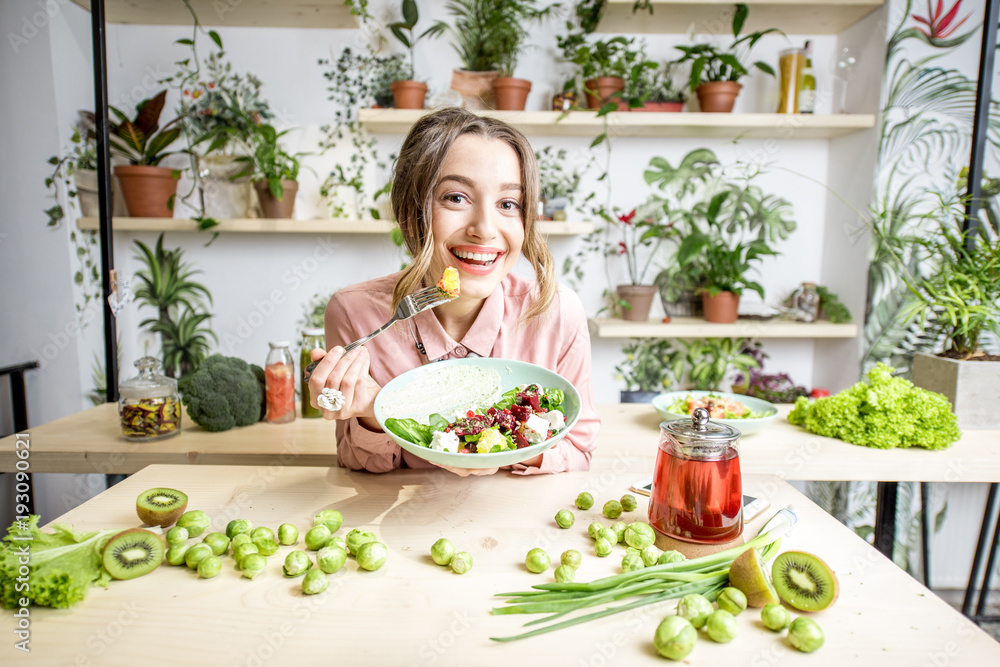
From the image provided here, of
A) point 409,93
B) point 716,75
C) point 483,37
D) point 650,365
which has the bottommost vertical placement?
point 650,365

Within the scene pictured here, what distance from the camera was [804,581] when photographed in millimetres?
744

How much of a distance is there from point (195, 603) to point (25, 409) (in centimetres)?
241

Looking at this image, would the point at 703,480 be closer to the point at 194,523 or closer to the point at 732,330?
the point at 194,523

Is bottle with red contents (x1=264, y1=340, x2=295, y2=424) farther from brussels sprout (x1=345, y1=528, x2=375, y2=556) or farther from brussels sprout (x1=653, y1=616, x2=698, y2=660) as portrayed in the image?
brussels sprout (x1=653, y1=616, x2=698, y2=660)

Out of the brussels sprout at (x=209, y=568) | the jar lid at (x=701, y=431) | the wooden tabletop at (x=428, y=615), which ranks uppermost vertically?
the jar lid at (x=701, y=431)

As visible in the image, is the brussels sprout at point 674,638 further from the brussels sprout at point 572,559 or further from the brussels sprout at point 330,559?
the brussels sprout at point 330,559

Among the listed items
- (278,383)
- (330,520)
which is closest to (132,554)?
(330,520)

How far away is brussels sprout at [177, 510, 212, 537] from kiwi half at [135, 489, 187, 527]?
35 millimetres

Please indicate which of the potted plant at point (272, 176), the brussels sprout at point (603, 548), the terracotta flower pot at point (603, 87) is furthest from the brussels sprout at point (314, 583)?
the terracotta flower pot at point (603, 87)

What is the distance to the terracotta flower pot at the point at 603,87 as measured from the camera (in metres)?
2.68

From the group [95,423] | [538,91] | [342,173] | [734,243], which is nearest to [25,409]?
[95,423]

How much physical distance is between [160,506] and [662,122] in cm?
247

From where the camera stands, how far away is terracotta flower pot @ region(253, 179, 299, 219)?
271 centimetres

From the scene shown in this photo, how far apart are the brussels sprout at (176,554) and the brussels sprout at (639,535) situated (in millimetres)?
641
